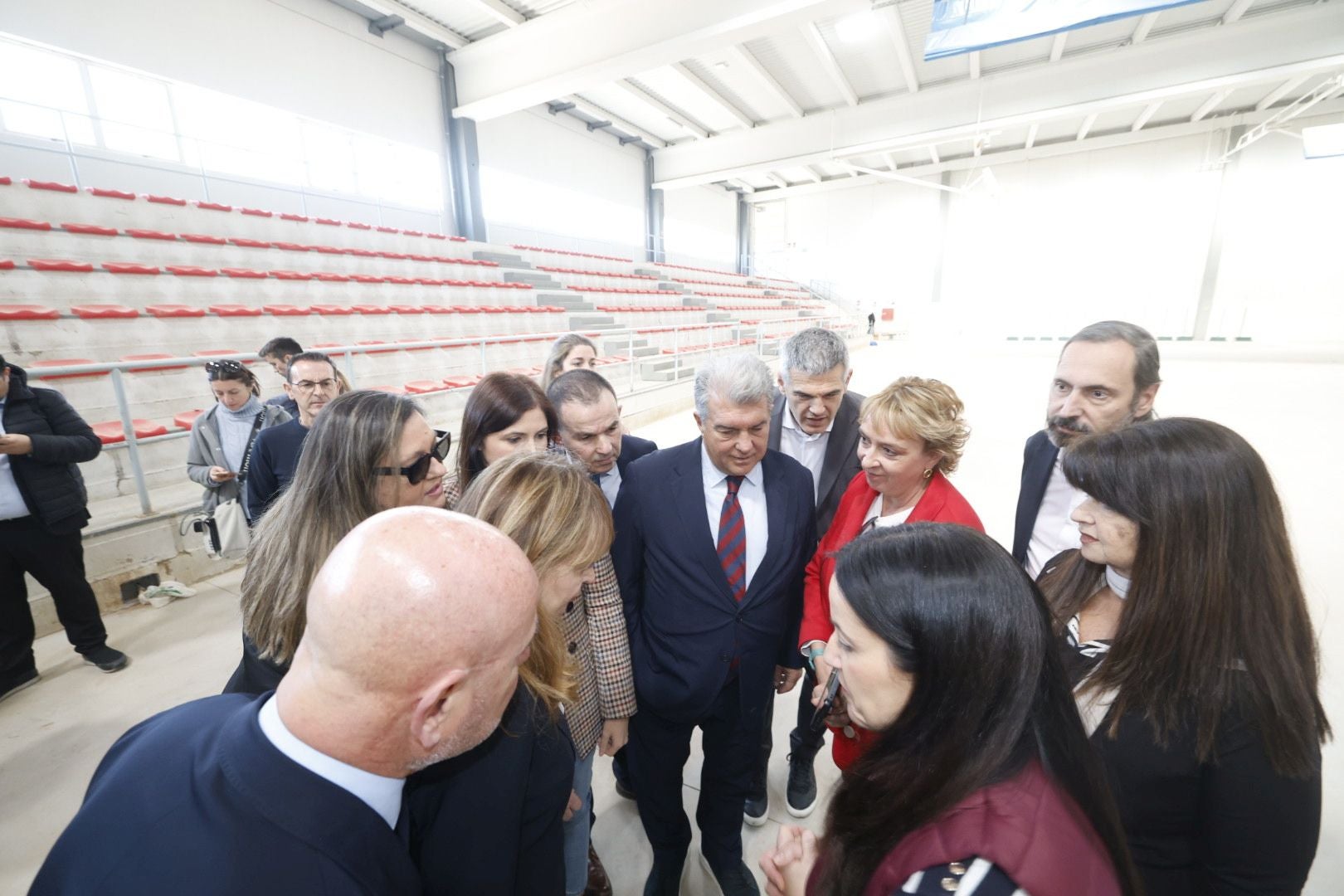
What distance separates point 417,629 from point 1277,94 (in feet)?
62.9

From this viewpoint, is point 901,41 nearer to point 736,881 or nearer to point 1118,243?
point 736,881

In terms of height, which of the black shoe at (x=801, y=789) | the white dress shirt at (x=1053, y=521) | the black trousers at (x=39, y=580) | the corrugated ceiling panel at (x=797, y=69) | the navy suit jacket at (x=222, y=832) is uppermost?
the corrugated ceiling panel at (x=797, y=69)

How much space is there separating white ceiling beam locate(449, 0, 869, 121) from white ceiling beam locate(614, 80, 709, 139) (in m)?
2.58

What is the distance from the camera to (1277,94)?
11.6 meters

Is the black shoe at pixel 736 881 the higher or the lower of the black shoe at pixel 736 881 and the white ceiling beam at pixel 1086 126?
the lower

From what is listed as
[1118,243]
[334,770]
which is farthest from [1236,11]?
[334,770]

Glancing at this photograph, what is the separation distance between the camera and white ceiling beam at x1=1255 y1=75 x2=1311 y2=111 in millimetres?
10713

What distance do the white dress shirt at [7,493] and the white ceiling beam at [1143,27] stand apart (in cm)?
1303

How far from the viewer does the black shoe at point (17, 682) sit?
2287mm

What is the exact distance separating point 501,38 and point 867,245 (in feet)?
47.3

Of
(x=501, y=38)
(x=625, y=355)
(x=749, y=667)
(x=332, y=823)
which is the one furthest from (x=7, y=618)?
(x=501, y=38)

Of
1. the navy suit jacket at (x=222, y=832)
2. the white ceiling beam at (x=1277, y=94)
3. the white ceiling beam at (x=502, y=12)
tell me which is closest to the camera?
the navy suit jacket at (x=222, y=832)

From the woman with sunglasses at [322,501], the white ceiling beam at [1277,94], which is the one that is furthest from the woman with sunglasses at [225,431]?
the white ceiling beam at [1277,94]

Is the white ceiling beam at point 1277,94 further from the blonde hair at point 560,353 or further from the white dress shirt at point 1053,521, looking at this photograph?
the blonde hair at point 560,353
